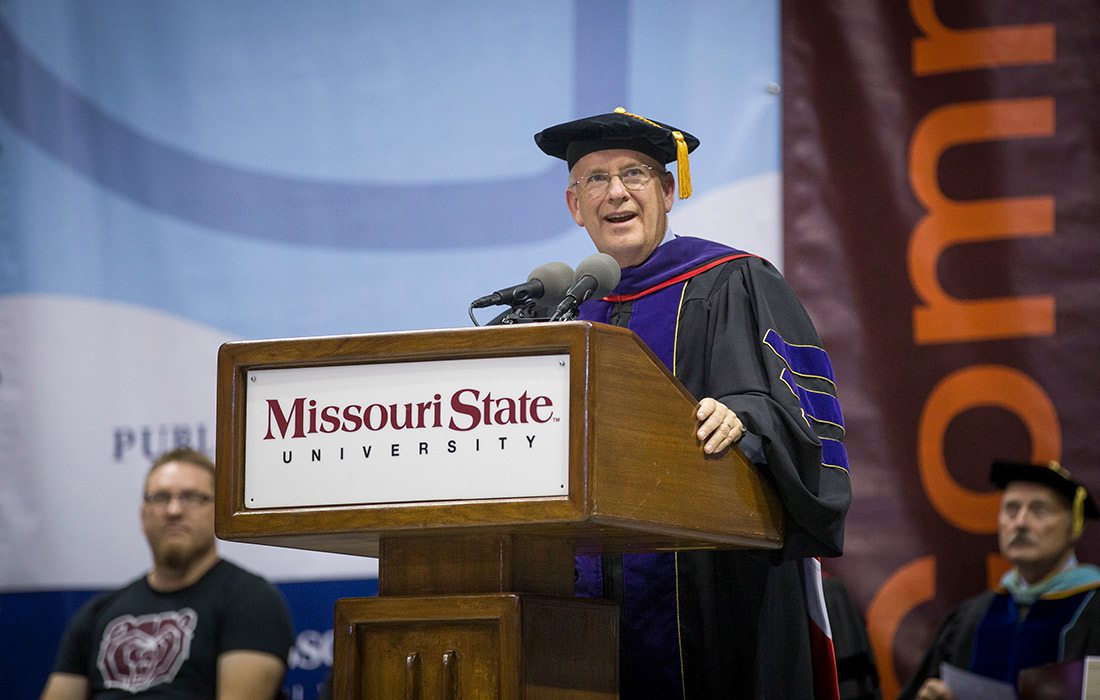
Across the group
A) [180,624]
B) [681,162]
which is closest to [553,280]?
A: [681,162]

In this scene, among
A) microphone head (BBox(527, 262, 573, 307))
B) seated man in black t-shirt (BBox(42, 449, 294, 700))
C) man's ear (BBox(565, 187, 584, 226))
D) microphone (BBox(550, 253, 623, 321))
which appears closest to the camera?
microphone (BBox(550, 253, 623, 321))

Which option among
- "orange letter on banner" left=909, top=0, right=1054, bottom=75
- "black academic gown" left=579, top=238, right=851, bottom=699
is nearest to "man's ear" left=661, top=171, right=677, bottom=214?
"black academic gown" left=579, top=238, right=851, bottom=699

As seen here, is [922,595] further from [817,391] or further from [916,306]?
[817,391]

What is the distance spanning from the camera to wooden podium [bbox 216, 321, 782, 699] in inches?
70.1

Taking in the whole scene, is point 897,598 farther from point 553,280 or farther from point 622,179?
point 553,280

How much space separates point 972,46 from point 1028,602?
189cm

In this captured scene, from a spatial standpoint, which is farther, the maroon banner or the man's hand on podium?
the maroon banner

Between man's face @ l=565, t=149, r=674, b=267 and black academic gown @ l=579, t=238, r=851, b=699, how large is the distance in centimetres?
20

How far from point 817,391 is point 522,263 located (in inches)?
91.8

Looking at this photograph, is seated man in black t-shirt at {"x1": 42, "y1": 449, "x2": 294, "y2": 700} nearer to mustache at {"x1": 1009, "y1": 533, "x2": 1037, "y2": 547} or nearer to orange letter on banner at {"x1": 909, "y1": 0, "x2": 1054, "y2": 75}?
mustache at {"x1": 1009, "y1": 533, "x2": 1037, "y2": 547}

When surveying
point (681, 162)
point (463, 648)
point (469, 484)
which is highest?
point (681, 162)

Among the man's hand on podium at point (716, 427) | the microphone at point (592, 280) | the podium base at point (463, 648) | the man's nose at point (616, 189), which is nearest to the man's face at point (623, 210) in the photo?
the man's nose at point (616, 189)

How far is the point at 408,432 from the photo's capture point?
1852mm

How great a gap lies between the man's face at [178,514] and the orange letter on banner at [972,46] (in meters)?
2.69
